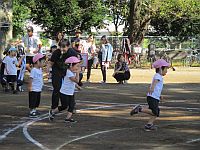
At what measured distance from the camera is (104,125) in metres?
10.9

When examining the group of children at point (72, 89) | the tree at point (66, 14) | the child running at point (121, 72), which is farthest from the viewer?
the tree at point (66, 14)

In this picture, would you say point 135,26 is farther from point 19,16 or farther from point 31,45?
point 31,45

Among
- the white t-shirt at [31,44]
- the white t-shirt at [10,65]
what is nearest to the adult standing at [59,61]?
the white t-shirt at [10,65]

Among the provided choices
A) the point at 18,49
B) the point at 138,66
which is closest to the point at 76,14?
the point at 138,66

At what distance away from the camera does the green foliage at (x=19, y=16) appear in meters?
44.0

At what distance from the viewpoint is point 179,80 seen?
21.9 metres

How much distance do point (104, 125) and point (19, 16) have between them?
3470 centimetres

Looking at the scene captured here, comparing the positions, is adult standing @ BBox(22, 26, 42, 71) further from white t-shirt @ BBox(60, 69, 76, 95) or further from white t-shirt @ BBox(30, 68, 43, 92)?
white t-shirt @ BBox(60, 69, 76, 95)

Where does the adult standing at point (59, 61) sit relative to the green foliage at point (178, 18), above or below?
below

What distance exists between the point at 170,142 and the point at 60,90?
3300mm

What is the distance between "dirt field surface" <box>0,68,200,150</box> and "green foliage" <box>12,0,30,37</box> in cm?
2782

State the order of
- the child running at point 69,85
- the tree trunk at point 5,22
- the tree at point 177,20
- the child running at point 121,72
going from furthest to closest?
1. the tree at point 177,20
2. the tree trunk at point 5,22
3. the child running at point 121,72
4. the child running at point 69,85

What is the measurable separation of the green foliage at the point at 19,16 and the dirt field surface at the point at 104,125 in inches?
1095

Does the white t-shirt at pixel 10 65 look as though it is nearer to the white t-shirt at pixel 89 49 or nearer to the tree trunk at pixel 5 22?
the white t-shirt at pixel 89 49
